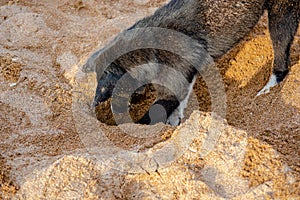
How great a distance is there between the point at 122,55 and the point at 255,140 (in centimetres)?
134

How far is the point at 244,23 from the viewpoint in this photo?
144 inches

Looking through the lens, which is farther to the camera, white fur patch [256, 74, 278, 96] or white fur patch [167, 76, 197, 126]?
white fur patch [256, 74, 278, 96]

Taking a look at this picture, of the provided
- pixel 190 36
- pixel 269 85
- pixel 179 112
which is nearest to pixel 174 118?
pixel 179 112

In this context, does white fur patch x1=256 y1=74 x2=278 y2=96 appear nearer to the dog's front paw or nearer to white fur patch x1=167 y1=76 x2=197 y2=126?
white fur patch x1=167 y1=76 x2=197 y2=126

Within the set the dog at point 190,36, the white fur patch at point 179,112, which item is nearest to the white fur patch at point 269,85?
the dog at point 190,36

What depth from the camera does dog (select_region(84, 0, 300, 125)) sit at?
10.9 ft

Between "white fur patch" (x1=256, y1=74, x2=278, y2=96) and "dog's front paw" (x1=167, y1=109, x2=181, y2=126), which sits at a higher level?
"white fur patch" (x1=256, y1=74, x2=278, y2=96)

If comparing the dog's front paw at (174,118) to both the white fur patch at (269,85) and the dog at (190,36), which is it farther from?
the white fur patch at (269,85)

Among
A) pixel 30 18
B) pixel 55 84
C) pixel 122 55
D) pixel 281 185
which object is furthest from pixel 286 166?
pixel 30 18

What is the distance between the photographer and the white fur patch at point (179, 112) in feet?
11.2

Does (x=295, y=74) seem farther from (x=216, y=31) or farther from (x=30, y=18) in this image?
(x=30, y=18)

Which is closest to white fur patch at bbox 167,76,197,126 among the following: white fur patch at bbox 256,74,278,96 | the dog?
the dog

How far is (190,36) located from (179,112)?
26.1 inches

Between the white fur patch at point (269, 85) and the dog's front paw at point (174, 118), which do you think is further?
the white fur patch at point (269, 85)
